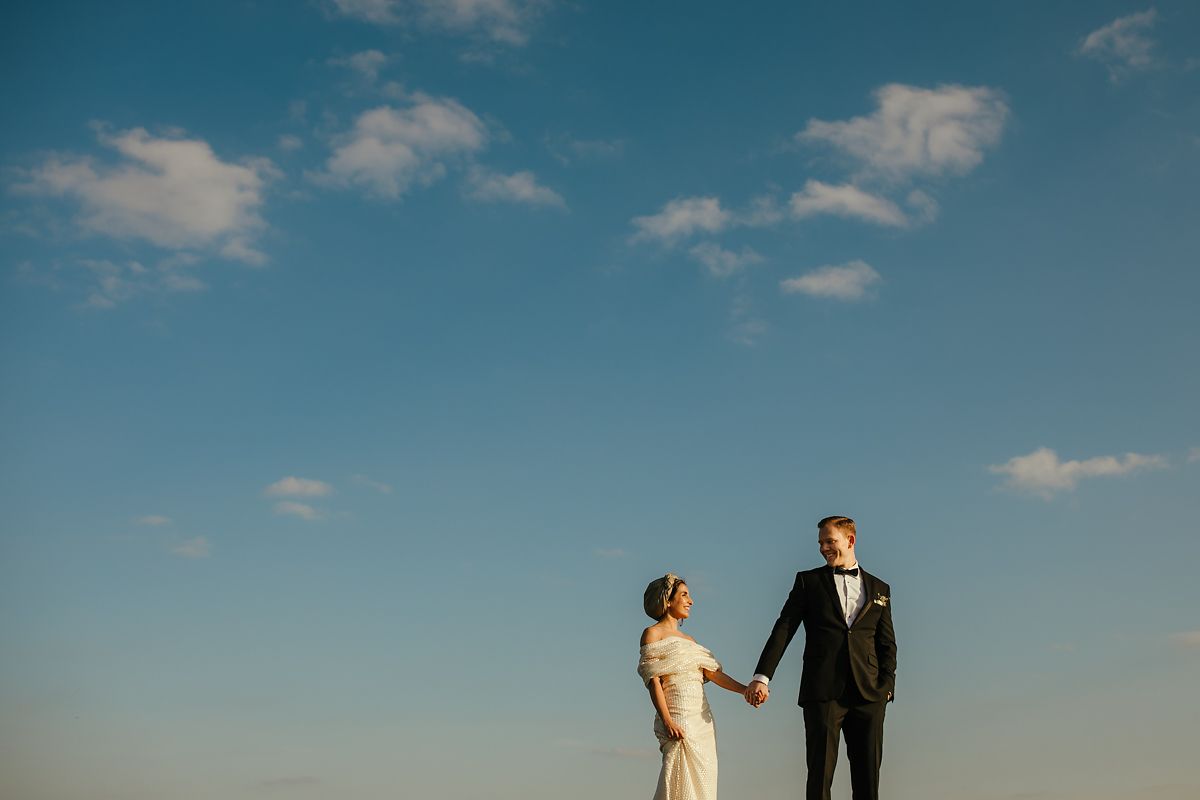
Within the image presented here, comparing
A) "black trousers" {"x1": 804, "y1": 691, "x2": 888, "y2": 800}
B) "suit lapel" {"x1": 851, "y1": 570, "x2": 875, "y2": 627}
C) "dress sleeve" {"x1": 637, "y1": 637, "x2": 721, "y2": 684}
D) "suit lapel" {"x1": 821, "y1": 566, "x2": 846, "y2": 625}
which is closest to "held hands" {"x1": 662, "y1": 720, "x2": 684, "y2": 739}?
"dress sleeve" {"x1": 637, "y1": 637, "x2": 721, "y2": 684}

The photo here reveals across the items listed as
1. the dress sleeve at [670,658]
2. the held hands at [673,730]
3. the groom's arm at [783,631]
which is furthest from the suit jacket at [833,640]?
→ the held hands at [673,730]

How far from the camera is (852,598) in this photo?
35.1 ft

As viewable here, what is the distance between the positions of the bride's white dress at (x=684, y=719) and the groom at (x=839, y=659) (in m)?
0.59

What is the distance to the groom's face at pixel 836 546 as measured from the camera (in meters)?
10.7

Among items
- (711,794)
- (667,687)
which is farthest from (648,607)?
(711,794)

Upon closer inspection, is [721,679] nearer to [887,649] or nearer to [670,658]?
[670,658]

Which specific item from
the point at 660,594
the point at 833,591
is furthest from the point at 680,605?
the point at 833,591

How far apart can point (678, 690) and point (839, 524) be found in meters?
2.29

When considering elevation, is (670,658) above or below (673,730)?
above

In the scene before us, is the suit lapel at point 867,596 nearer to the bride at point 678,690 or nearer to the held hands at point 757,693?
the held hands at point 757,693

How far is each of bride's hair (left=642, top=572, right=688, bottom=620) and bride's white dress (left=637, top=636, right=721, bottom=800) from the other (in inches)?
11.1

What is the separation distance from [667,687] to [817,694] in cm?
157

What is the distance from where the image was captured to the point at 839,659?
34.2ft

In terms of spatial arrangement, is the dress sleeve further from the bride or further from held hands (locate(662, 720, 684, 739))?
held hands (locate(662, 720, 684, 739))
